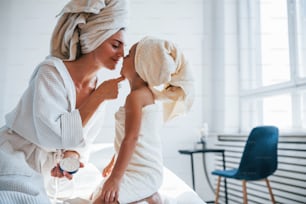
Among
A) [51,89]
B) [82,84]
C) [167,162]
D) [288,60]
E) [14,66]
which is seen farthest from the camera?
[167,162]

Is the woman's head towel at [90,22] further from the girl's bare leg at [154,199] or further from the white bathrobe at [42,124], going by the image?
the girl's bare leg at [154,199]

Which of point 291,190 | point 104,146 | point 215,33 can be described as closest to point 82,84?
point 104,146

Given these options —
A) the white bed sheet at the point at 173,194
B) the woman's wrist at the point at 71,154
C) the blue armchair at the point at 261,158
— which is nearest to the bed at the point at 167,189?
the white bed sheet at the point at 173,194

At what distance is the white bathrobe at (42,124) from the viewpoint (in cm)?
83

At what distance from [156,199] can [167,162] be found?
1780mm

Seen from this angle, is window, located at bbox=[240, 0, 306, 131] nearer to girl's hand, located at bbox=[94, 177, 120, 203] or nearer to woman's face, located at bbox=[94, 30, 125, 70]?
woman's face, located at bbox=[94, 30, 125, 70]

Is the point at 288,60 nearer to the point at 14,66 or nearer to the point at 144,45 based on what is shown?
the point at 144,45

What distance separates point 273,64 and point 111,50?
1645mm

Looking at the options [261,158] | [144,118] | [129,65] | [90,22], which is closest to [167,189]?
[144,118]

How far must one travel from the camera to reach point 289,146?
6.01 ft

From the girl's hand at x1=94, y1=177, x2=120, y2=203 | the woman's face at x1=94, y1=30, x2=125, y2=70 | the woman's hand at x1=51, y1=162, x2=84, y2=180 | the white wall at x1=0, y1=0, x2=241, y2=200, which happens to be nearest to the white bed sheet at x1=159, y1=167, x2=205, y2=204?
the girl's hand at x1=94, y1=177, x2=120, y2=203

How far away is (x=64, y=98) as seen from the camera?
907 millimetres

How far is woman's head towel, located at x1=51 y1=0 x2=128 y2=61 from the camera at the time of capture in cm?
100

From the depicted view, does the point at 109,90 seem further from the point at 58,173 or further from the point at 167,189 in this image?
the point at 167,189
